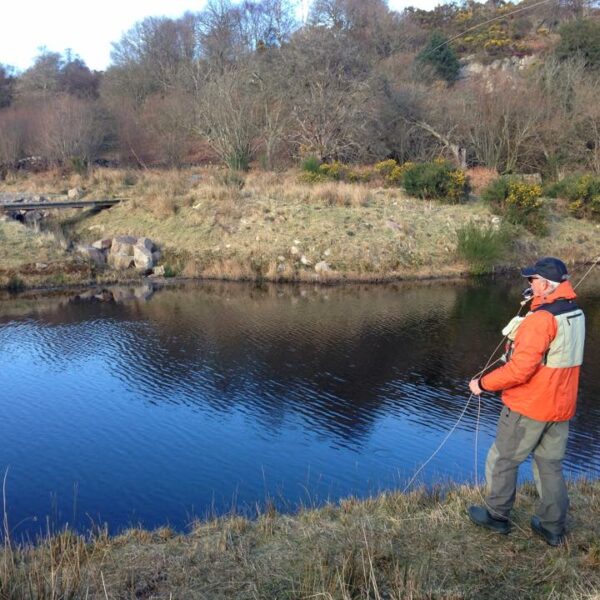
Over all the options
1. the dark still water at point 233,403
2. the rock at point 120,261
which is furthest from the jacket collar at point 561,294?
the rock at point 120,261

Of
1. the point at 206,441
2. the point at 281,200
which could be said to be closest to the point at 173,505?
the point at 206,441

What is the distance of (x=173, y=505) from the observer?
8047 millimetres

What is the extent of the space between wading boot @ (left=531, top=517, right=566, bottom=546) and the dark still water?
3.03m

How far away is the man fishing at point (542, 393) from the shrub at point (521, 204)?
2264 centimetres

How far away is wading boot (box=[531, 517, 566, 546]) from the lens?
5.08 m

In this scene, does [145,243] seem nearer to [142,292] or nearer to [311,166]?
[142,292]

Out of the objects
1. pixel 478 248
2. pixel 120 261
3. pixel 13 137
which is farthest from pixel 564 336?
pixel 13 137

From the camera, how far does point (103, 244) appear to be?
24.3m

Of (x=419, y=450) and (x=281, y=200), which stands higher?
(x=281, y=200)

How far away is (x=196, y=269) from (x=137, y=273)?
2011mm

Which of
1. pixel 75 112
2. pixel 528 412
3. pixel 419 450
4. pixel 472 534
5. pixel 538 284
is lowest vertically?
pixel 419 450

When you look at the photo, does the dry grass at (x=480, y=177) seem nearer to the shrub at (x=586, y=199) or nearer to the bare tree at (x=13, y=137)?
the shrub at (x=586, y=199)

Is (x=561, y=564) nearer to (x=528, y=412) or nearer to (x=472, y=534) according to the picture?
(x=472, y=534)

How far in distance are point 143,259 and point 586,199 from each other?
18824 mm
